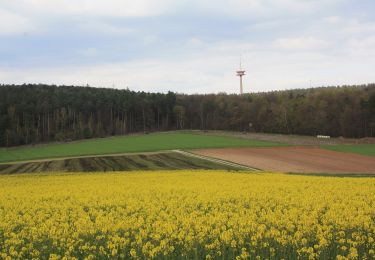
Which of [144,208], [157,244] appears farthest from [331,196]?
[157,244]

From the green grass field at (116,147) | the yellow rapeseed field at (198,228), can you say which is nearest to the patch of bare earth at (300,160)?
the green grass field at (116,147)

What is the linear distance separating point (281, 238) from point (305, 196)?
7.95 meters

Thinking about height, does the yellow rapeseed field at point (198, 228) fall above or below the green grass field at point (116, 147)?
above

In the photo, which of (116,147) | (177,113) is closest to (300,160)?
(116,147)

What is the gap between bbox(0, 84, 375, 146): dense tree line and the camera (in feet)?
402

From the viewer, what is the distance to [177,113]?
561 ft

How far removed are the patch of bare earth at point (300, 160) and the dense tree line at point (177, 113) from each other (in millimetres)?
55555

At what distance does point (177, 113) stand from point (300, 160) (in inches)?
4549

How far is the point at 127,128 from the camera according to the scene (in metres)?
163

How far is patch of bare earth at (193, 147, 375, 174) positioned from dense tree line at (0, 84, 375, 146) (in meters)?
55.6

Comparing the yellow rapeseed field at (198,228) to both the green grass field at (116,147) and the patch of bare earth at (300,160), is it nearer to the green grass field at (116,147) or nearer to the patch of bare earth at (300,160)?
the patch of bare earth at (300,160)

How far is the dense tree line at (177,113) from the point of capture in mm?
122500

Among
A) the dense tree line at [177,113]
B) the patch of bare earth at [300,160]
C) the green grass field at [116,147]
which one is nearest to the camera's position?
the patch of bare earth at [300,160]

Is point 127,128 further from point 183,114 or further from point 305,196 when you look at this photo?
point 305,196
